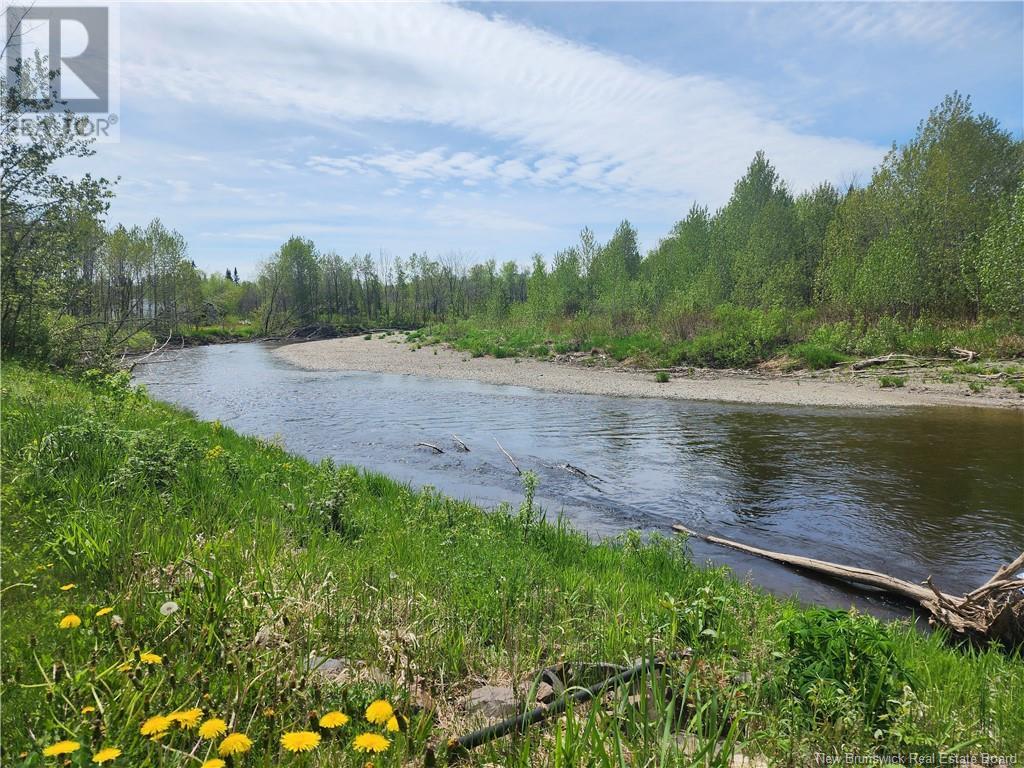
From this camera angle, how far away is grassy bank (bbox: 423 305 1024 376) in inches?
1190

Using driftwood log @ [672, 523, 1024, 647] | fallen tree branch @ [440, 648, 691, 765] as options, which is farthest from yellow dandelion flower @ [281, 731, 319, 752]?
driftwood log @ [672, 523, 1024, 647]

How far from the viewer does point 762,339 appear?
118ft

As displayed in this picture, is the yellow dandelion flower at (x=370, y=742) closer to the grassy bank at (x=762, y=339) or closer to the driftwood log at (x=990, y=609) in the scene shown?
the driftwood log at (x=990, y=609)

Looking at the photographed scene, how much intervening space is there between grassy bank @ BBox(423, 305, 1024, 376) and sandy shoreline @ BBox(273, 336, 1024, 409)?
2.44 meters

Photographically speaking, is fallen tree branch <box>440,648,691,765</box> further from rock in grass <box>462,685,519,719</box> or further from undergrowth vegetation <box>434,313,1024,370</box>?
undergrowth vegetation <box>434,313,1024,370</box>

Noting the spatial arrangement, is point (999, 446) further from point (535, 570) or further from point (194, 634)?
point (194, 634)

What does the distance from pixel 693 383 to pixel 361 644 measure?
94.0 feet

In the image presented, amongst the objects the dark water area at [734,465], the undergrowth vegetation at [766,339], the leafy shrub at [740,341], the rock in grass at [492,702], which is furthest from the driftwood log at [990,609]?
the leafy shrub at [740,341]

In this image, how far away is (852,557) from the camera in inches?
370

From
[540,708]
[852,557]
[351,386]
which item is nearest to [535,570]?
[540,708]

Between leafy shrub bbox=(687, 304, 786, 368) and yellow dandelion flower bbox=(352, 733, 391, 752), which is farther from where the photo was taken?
leafy shrub bbox=(687, 304, 786, 368)

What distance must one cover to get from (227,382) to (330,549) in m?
29.3

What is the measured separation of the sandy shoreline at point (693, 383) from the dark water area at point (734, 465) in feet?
5.38

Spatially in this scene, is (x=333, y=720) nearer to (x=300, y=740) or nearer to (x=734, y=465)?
(x=300, y=740)
